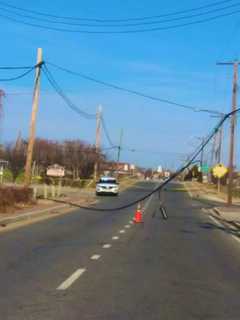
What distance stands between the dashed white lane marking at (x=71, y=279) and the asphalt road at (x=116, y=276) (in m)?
0.02

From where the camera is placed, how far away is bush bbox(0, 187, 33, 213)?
28.7m

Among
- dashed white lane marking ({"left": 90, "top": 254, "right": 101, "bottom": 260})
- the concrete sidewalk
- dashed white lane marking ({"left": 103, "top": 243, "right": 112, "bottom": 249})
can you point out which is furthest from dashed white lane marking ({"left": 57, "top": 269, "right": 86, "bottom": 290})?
the concrete sidewalk

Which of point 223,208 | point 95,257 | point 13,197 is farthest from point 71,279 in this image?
point 223,208

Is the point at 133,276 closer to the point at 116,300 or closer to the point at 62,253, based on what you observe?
the point at 116,300

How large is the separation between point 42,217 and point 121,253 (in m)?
13.4

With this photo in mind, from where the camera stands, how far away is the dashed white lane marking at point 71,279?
10.3 meters

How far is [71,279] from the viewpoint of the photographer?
11086 millimetres

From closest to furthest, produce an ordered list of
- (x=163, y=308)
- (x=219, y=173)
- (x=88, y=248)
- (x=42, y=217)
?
(x=163, y=308)
(x=88, y=248)
(x=42, y=217)
(x=219, y=173)

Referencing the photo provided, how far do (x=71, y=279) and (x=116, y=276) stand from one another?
3.12 ft

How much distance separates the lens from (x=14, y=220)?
24.3 m

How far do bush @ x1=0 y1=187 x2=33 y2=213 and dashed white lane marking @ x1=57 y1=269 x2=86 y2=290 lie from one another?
16023 millimetres

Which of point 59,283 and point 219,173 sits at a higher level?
point 219,173

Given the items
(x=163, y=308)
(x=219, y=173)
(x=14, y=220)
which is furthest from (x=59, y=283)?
(x=219, y=173)

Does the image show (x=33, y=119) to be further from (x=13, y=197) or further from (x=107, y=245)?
(x=107, y=245)
